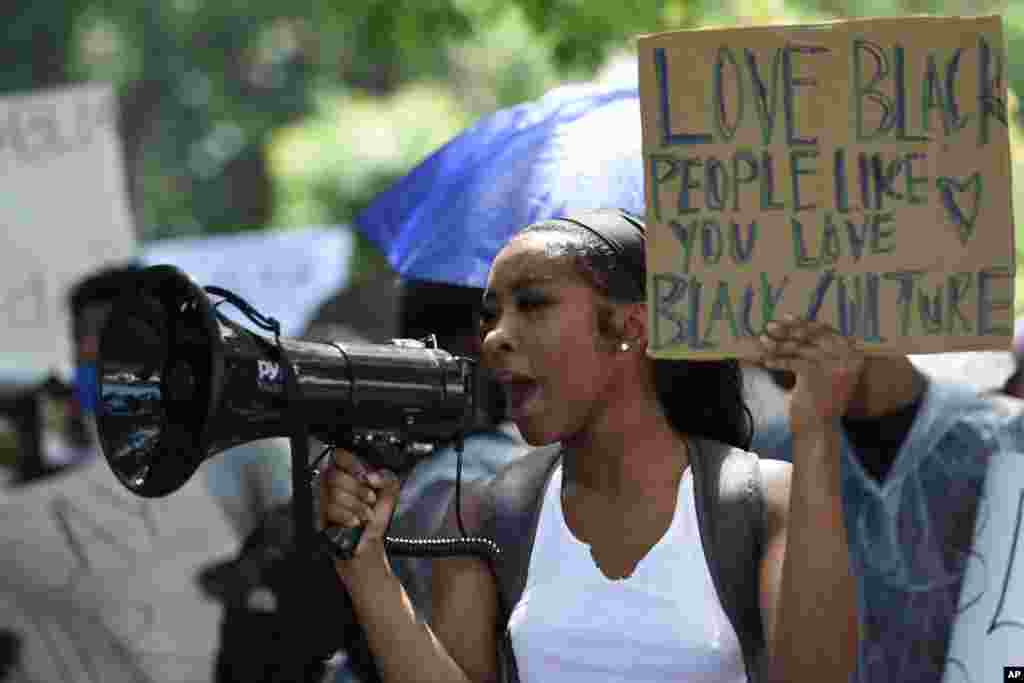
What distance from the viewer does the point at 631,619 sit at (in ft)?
8.69

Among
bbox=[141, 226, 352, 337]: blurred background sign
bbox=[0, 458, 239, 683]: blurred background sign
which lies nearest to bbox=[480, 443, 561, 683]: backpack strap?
bbox=[0, 458, 239, 683]: blurred background sign

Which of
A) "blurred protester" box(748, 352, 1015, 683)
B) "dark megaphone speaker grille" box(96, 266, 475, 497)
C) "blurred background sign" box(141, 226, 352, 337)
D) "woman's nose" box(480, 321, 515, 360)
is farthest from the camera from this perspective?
"blurred background sign" box(141, 226, 352, 337)

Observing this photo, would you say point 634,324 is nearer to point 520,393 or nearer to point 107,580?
point 520,393

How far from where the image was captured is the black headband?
2.83 metres

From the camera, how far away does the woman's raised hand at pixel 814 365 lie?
2486 millimetres

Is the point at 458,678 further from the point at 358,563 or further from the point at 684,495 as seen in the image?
the point at 684,495

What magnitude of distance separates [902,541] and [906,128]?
1.26 m

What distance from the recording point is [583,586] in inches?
106

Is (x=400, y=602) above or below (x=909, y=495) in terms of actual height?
above

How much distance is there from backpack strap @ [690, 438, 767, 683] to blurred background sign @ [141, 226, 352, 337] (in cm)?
603

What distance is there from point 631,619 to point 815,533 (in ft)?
1.05

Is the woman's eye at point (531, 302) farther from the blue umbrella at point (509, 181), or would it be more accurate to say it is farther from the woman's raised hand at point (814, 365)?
the blue umbrella at point (509, 181)

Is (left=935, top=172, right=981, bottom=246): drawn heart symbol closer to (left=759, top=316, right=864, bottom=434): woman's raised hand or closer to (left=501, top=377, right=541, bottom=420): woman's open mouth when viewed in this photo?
(left=759, top=316, right=864, bottom=434): woman's raised hand

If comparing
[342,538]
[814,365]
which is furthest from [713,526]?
[342,538]
